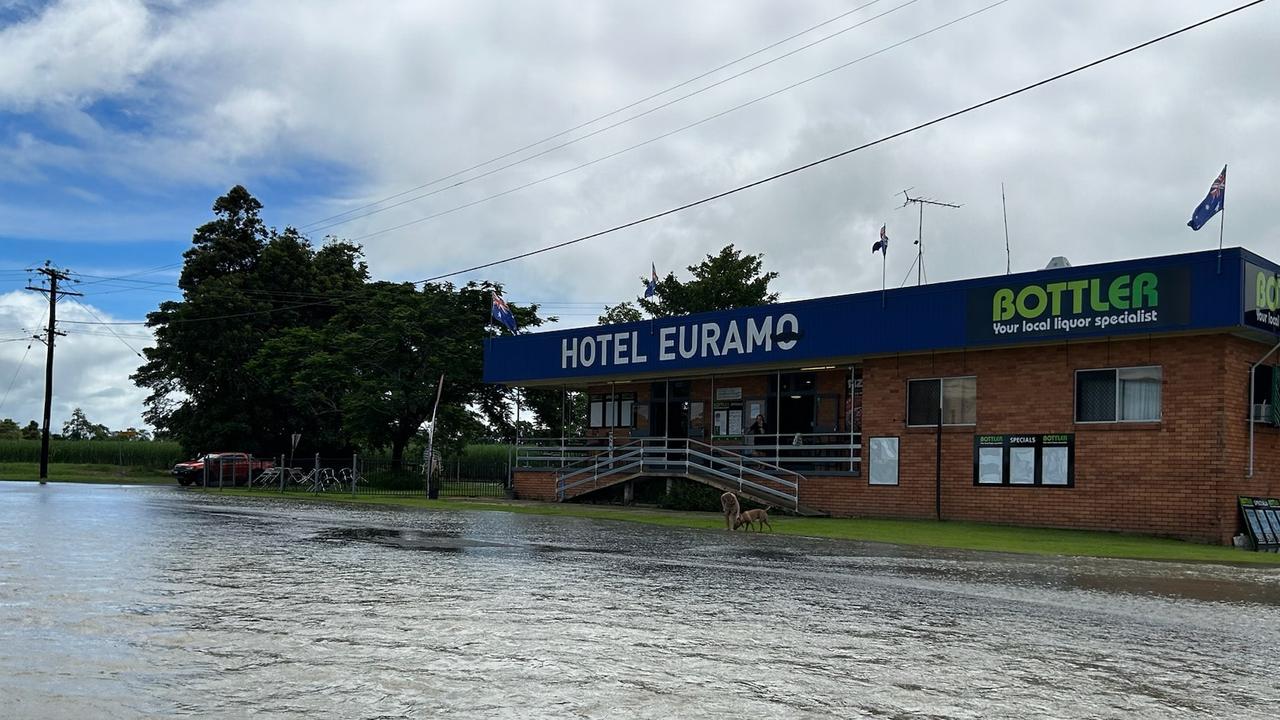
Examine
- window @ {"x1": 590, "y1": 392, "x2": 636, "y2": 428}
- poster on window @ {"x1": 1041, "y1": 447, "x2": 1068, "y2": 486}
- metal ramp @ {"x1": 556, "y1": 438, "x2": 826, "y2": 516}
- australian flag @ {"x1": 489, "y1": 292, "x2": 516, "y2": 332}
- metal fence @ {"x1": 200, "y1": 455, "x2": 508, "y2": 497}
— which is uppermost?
australian flag @ {"x1": 489, "y1": 292, "x2": 516, "y2": 332}

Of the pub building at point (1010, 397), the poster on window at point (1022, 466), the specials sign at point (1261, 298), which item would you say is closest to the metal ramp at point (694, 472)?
the pub building at point (1010, 397)

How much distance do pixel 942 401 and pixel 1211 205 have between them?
26.9 ft

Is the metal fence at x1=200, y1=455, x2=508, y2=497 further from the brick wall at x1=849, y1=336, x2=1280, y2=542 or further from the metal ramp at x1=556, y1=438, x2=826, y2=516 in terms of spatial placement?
the brick wall at x1=849, y1=336, x2=1280, y2=542

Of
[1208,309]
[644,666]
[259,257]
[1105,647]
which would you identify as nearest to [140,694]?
[644,666]

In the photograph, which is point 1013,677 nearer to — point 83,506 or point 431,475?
point 83,506

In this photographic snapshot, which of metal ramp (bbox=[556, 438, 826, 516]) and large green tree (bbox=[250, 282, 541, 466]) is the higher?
large green tree (bbox=[250, 282, 541, 466])

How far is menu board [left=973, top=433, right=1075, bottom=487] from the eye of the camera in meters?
27.0

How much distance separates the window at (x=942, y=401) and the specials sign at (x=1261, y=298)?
6699 mm

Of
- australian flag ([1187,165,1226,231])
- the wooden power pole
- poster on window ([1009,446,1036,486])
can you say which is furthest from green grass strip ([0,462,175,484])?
australian flag ([1187,165,1226,231])

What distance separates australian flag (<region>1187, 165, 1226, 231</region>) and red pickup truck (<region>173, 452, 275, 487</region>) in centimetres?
4167

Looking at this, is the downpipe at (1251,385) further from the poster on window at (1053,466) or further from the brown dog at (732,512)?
the brown dog at (732,512)

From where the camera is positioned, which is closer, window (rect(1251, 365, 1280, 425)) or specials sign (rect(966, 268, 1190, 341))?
specials sign (rect(966, 268, 1190, 341))

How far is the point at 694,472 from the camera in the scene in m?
34.9

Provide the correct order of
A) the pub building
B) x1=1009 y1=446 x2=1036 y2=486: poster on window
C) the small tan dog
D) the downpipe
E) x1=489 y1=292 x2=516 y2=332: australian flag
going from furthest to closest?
x1=489 y1=292 x2=516 y2=332: australian flag
x1=1009 y1=446 x2=1036 y2=486: poster on window
the downpipe
the pub building
the small tan dog
